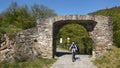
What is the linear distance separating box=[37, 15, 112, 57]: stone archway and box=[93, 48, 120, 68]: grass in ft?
2.35

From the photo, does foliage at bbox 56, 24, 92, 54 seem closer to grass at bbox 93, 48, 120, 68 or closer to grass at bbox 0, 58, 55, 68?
grass at bbox 93, 48, 120, 68

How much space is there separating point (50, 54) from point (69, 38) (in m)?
13.9

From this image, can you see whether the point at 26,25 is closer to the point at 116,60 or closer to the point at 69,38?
the point at 69,38

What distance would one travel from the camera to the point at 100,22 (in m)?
17.6

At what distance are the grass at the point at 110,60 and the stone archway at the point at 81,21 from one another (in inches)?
28.2

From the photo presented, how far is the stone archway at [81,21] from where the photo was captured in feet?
57.7

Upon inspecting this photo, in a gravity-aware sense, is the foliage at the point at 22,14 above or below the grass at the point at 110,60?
above

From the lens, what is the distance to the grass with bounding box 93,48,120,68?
47.0 feet

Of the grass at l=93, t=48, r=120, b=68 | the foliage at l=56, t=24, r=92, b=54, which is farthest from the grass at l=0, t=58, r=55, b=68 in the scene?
the foliage at l=56, t=24, r=92, b=54

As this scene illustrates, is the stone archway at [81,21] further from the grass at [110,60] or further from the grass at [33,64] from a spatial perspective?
the grass at [33,64]

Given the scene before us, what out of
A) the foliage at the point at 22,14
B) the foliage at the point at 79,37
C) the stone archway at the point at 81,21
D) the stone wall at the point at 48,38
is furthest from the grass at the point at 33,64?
the foliage at the point at 22,14

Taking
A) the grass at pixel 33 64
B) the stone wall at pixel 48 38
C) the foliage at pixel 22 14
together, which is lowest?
the grass at pixel 33 64

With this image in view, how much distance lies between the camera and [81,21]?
18.1m

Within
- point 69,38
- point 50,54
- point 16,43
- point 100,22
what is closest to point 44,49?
point 50,54
